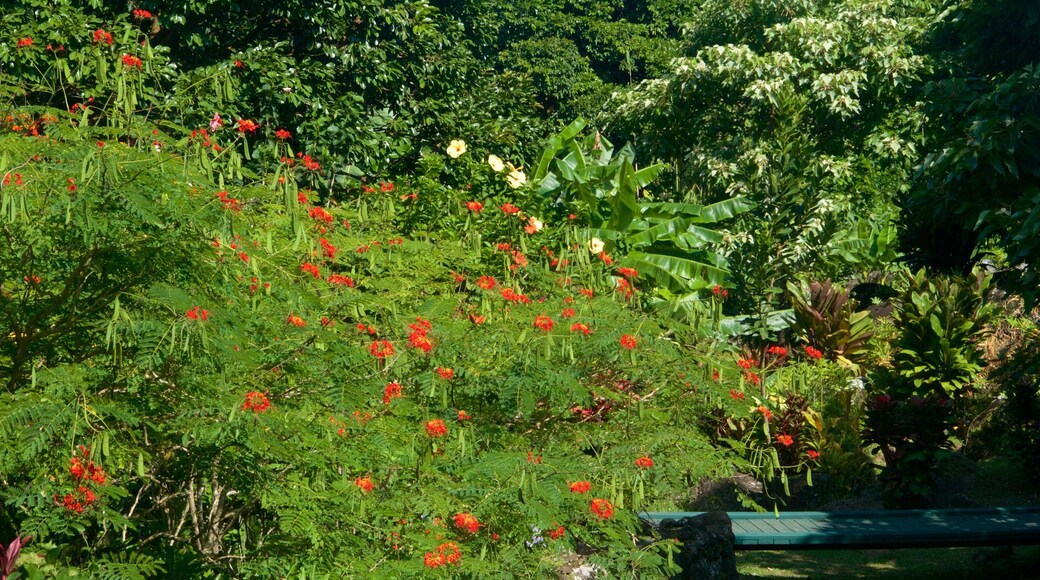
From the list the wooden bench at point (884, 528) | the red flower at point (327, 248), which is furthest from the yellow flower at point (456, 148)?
the red flower at point (327, 248)

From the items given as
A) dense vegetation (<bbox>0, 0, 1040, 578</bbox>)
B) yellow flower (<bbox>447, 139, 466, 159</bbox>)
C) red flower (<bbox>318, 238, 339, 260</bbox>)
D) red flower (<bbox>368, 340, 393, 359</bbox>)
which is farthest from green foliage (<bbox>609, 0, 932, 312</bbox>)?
red flower (<bbox>368, 340, 393, 359</bbox>)

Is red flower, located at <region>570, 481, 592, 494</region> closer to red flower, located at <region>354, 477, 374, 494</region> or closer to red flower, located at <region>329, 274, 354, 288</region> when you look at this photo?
red flower, located at <region>354, 477, 374, 494</region>

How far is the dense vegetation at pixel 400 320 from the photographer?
4.71 m

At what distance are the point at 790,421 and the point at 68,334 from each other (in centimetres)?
908

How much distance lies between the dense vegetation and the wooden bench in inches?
30.4

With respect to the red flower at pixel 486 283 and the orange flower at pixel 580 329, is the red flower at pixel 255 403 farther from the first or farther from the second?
the orange flower at pixel 580 329

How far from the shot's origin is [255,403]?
Result: 15.3 ft

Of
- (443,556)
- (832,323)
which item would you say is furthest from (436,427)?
(832,323)

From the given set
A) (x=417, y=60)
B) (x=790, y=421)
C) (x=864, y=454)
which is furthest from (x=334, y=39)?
(x=864, y=454)

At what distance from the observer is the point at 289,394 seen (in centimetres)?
536

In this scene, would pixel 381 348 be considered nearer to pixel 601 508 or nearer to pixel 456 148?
pixel 601 508

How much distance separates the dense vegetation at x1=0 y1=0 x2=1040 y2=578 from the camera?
15.4 feet

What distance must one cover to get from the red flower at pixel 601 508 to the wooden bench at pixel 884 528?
11.0 ft

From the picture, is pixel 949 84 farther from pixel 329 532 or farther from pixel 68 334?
pixel 68 334
